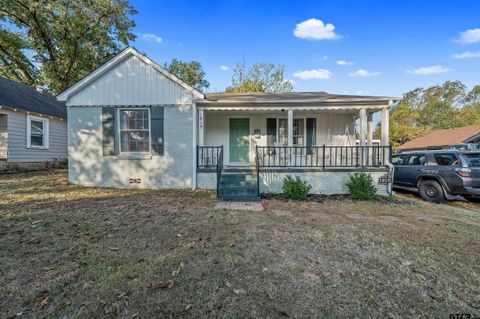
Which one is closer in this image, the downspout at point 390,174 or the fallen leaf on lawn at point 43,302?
the fallen leaf on lawn at point 43,302

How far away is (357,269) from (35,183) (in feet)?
33.0

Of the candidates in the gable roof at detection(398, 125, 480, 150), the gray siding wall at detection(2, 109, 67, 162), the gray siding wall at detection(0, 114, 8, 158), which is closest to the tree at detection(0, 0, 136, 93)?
the gray siding wall at detection(2, 109, 67, 162)

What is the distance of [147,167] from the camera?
8117 mm

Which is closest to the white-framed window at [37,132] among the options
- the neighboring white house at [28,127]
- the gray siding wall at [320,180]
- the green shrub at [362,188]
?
the neighboring white house at [28,127]

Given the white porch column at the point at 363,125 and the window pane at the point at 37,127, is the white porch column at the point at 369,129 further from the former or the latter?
the window pane at the point at 37,127

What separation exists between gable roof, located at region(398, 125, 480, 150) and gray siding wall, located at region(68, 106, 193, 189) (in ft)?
70.1

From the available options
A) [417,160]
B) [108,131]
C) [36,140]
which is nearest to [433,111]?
[417,160]

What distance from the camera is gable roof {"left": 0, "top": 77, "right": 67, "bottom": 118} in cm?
1074

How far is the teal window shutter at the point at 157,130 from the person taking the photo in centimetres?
801

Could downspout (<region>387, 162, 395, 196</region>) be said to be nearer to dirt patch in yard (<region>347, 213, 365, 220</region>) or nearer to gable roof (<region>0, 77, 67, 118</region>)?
dirt patch in yard (<region>347, 213, 365, 220</region>)

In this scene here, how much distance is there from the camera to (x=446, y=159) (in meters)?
6.98

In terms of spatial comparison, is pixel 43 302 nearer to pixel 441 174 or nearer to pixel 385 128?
pixel 385 128

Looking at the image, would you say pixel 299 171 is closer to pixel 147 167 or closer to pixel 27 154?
pixel 147 167

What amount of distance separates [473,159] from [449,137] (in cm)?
1874
